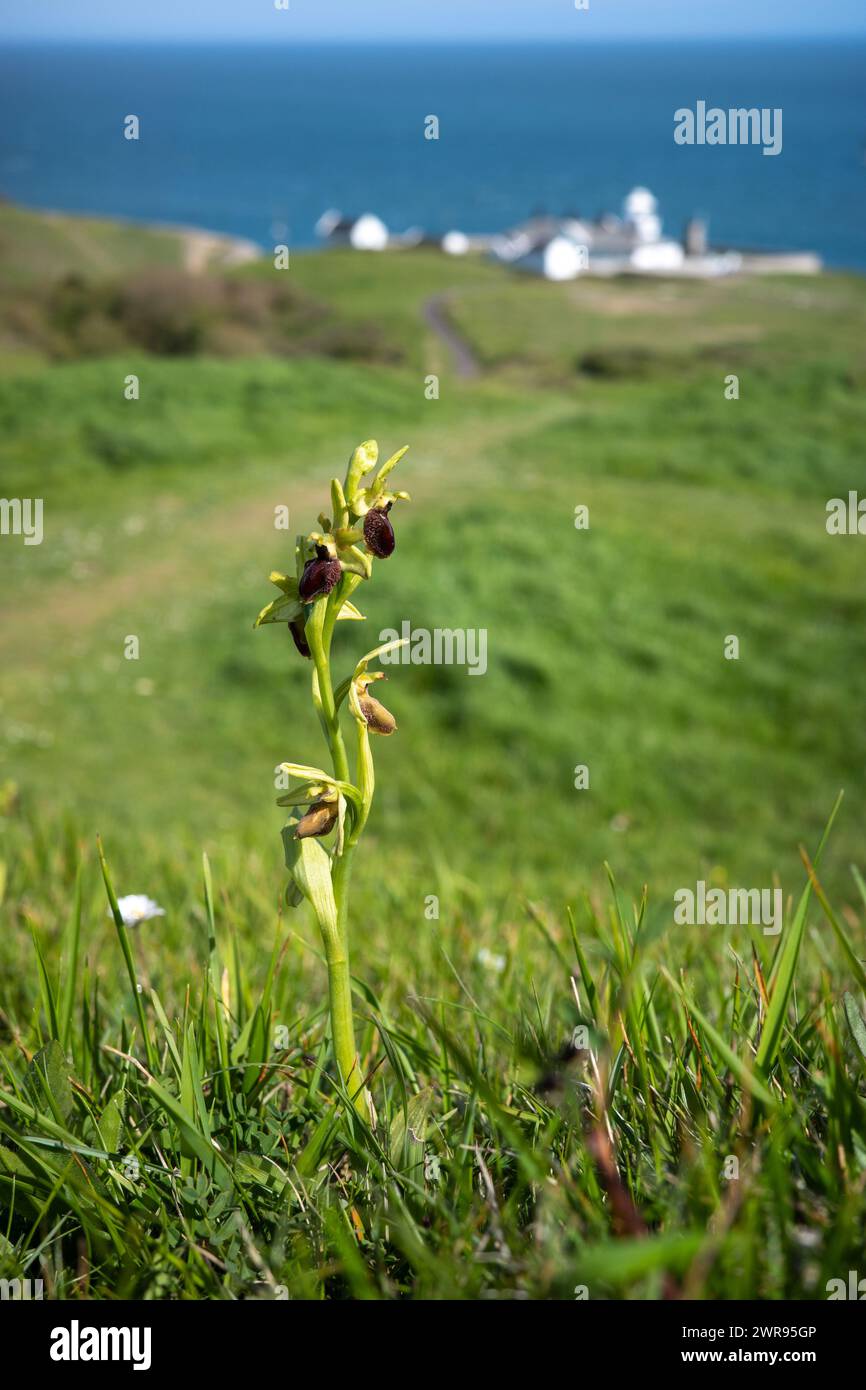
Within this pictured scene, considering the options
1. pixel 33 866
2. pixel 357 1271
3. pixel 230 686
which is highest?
pixel 230 686

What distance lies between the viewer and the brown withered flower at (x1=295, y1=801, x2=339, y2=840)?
1.16m

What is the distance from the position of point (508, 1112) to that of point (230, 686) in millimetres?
7937

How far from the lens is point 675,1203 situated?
100 centimetres

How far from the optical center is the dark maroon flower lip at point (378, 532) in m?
1.19

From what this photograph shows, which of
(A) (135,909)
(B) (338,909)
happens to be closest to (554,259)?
(A) (135,909)

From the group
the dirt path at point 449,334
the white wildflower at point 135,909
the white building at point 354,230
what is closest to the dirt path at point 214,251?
the dirt path at point 449,334

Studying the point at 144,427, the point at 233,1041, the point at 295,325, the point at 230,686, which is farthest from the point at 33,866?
the point at 295,325

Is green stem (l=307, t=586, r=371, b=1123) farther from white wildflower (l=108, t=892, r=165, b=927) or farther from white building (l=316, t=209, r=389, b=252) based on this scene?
white building (l=316, t=209, r=389, b=252)

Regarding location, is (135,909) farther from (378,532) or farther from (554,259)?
(554,259)

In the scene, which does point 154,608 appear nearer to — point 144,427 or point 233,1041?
point 144,427

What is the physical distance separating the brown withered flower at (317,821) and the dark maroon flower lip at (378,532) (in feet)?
0.92

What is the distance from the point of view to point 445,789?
7.77 metres

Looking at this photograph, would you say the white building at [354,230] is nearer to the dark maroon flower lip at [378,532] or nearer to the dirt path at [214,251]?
the dirt path at [214,251]

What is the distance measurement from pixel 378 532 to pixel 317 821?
0.32 m
